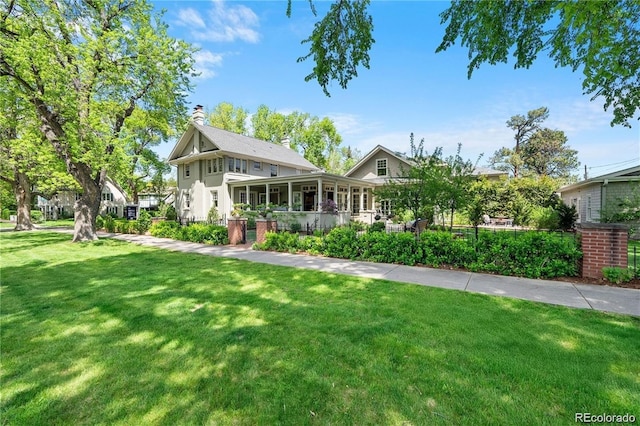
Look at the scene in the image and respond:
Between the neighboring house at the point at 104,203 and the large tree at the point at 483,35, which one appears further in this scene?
the neighboring house at the point at 104,203

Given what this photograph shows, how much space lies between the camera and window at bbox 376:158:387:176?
2295 cm

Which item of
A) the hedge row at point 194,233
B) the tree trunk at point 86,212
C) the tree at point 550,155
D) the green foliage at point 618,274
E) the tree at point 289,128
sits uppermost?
the tree at point 289,128

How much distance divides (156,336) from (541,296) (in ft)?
20.3

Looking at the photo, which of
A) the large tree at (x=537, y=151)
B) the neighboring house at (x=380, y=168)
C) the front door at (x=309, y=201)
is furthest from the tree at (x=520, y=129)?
the front door at (x=309, y=201)

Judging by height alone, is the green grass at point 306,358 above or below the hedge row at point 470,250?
below

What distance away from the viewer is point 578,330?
363 centimetres

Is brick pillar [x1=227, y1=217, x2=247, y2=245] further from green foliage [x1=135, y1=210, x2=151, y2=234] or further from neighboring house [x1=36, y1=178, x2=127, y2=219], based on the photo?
neighboring house [x1=36, y1=178, x2=127, y2=219]

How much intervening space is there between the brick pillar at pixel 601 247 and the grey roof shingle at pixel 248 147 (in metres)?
18.3

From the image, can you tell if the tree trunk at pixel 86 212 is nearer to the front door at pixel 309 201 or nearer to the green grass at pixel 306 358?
the green grass at pixel 306 358

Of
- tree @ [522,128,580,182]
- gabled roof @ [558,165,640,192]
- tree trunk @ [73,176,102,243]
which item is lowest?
tree trunk @ [73,176,102,243]

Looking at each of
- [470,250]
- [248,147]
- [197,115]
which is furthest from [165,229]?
[470,250]

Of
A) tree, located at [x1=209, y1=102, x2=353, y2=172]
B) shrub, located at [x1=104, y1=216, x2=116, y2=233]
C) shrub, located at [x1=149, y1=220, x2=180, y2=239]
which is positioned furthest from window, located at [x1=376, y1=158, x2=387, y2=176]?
tree, located at [x1=209, y1=102, x2=353, y2=172]

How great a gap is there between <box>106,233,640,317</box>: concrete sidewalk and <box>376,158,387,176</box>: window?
15.7 meters

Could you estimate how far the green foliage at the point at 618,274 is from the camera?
5.64 metres
